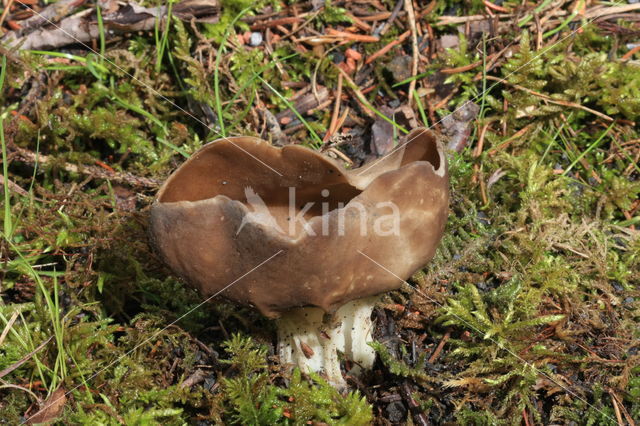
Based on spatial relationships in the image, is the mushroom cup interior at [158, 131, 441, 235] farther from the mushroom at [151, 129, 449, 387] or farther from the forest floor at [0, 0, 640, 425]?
the forest floor at [0, 0, 640, 425]

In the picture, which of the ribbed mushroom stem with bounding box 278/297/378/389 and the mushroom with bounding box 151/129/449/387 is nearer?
the mushroom with bounding box 151/129/449/387

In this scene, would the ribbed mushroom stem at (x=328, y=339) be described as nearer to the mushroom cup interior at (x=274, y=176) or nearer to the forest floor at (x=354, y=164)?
the forest floor at (x=354, y=164)

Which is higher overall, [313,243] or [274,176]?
A: [313,243]

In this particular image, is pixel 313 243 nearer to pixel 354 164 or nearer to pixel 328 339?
pixel 328 339

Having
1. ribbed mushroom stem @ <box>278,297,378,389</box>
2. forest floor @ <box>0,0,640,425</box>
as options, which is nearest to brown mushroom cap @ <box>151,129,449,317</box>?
ribbed mushroom stem @ <box>278,297,378,389</box>

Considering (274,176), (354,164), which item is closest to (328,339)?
(274,176)

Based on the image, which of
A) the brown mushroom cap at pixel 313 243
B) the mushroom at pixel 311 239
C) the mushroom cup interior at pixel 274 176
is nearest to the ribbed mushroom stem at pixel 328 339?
the mushroom at pixel 311 239

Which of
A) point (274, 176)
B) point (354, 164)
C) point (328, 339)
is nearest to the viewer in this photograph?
point (328, 339)
